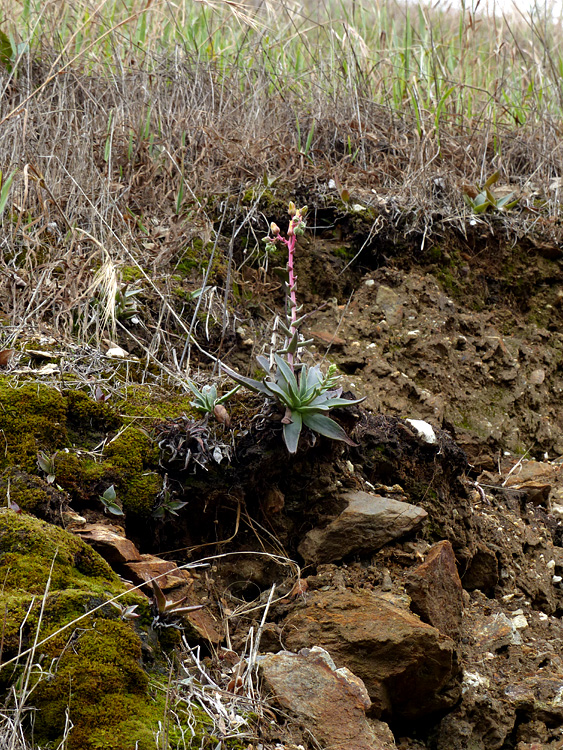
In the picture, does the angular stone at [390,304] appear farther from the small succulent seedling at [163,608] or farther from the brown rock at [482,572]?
the small succulent seedling at [163,608]

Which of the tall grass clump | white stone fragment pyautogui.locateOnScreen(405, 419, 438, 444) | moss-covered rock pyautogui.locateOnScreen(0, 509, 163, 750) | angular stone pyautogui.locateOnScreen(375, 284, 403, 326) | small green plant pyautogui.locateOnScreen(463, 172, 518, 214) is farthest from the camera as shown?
small green plant pyautogui.locateOnScreen(463, 172, 518, 214)

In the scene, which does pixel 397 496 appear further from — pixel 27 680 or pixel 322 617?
pixel 27 680

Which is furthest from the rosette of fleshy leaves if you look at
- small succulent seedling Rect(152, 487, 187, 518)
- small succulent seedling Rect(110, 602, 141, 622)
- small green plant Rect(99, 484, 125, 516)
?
small succulent seedling Rect(110, 602, 141, 622)

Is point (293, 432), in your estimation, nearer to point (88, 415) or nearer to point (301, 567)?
point (301, 567)

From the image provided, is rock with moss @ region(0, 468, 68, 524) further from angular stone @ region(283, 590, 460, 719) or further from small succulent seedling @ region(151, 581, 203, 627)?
angular stone @ region(283, 590, 460, 719)

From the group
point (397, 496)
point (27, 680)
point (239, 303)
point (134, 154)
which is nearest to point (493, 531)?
point (397, 496)

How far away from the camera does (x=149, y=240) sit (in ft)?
11.2

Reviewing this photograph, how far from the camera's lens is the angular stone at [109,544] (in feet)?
6.42

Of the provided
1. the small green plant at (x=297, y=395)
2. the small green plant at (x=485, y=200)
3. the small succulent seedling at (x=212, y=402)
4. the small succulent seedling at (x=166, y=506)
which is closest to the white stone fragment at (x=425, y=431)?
the small green plant at (x=297, y=395)

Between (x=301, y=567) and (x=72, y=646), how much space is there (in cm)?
101

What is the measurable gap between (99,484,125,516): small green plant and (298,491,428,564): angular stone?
626 mm

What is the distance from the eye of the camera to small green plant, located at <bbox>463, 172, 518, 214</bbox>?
3.85 meters

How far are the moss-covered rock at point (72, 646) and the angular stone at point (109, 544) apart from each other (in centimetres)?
19

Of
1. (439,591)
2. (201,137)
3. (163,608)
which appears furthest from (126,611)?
(201,137)
